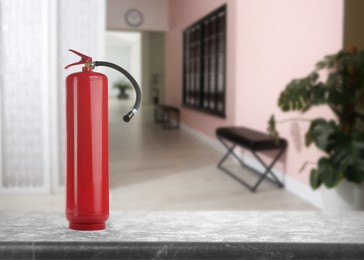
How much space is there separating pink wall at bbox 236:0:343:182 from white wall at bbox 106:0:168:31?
16.9 ft

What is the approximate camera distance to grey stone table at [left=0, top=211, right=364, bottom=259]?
81 cm

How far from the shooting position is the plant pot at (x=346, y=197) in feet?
11.0

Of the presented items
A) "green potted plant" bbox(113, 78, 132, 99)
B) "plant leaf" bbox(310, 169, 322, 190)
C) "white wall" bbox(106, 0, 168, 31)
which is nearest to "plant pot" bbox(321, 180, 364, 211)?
"plant leaf" bbox(310, 169, 322, 190)

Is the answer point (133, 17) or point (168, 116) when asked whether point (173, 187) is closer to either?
point (168, 116)

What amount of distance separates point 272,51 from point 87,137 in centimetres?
450

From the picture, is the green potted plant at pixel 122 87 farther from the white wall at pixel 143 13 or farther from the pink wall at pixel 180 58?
the white wall at pixel 143 13

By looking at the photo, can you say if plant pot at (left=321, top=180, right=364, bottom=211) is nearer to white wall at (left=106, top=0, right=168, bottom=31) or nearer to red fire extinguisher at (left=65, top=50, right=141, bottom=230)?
red fire extinguisher at (left=65, top=50, right=141, bottom=230)

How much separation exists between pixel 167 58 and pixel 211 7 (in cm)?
398

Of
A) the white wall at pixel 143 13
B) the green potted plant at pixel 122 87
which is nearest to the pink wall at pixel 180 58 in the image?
the white wall at pixel 143 13

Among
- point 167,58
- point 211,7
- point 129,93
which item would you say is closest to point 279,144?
point 211,7

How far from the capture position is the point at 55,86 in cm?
Result: 435

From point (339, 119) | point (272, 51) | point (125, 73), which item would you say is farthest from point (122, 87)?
point (125, 73)

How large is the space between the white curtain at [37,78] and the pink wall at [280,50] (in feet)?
5.94

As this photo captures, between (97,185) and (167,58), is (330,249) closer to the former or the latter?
(97,185)
